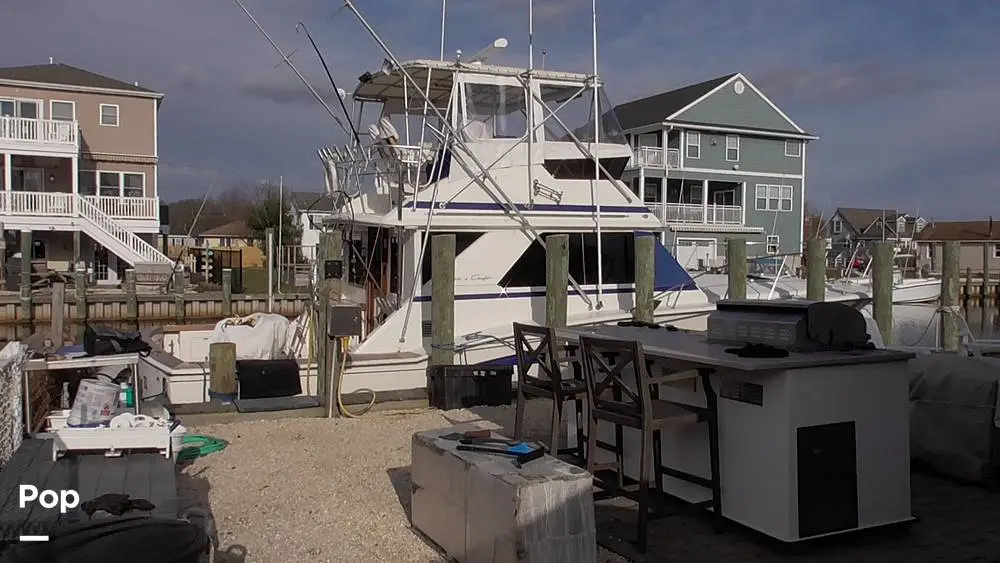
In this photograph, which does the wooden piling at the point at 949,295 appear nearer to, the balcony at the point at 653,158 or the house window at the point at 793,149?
the balcony at the point at 653,158

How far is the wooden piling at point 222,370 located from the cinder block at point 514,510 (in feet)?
19.2

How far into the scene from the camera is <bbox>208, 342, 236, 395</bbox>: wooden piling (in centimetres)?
1041

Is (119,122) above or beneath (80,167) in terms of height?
above

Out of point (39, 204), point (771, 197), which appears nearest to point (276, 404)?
point (39, 204)

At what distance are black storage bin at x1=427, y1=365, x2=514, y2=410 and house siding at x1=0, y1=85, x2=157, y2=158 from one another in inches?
1213

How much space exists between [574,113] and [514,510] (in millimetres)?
9348

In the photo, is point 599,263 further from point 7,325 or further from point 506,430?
point 7,325

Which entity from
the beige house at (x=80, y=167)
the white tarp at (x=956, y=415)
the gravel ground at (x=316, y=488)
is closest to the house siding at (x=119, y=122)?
the beige house at (x=80, y=167)

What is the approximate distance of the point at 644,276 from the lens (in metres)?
12.1

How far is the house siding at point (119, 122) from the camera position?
119 feet

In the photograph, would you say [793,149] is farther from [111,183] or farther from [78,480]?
[78,480]

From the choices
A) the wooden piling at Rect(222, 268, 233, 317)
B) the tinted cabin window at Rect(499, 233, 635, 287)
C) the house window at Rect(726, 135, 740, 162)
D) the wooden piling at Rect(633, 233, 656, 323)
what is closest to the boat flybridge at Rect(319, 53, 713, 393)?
the tinted cabin window at Rect(499, 233, 635, 287)

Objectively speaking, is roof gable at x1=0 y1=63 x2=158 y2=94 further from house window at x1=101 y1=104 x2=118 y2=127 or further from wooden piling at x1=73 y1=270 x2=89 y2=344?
wooden piling at x1=73 y1=270 x2=89 y2=344

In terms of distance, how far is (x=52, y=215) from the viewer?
105 ft
